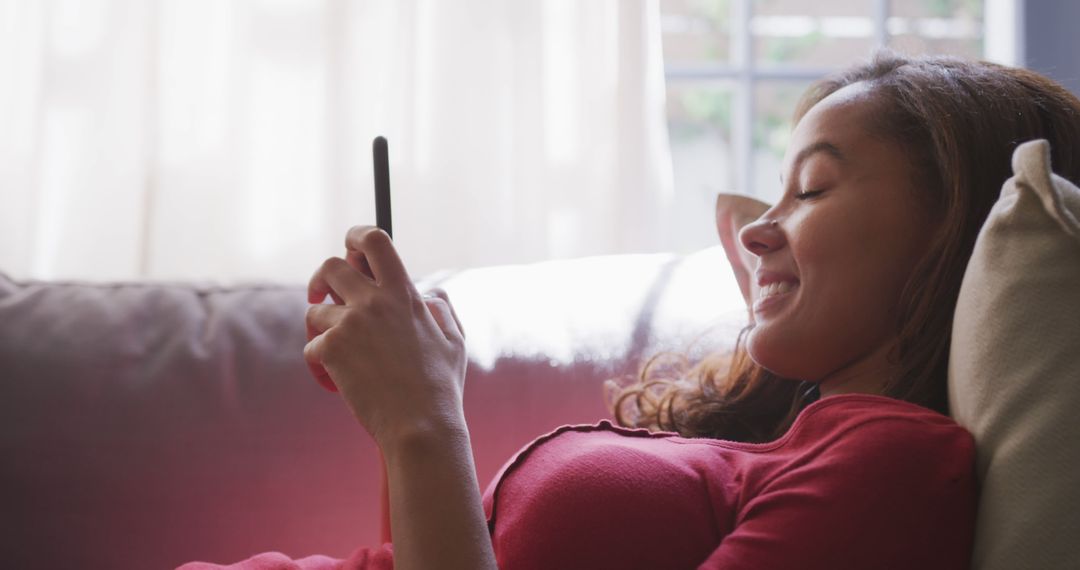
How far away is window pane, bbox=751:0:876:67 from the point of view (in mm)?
2424

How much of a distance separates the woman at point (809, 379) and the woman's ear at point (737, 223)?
0.72ft

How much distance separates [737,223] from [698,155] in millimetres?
1282

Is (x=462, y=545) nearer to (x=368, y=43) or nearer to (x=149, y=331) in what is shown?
(x=149, y=331)

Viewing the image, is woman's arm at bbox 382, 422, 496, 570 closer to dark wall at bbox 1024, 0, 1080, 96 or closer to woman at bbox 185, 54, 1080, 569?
woman at bbox 185, 54, 1080, 569

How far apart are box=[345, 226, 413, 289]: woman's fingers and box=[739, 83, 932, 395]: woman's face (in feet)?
1.17

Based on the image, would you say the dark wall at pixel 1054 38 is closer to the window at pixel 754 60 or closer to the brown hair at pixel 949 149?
the window at pixel 754 60

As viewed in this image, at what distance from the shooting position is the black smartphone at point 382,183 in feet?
2.82

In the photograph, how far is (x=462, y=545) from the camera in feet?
2.44

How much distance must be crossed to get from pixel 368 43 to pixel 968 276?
135 centimetres

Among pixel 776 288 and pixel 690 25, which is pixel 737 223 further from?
pixel 690 25

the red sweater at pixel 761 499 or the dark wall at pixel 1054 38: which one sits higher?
the dark wall at pixel 1054 38

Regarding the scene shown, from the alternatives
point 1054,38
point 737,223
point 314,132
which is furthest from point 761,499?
point 1054,38

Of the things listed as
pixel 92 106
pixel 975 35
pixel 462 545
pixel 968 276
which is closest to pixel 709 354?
pixel 968 276

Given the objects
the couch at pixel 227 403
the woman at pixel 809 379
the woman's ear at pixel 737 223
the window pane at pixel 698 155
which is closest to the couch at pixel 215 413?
the couch at pixel 227 403
